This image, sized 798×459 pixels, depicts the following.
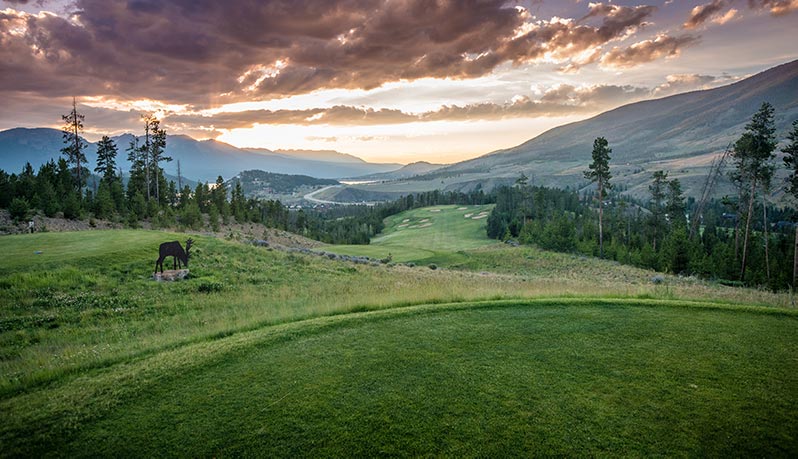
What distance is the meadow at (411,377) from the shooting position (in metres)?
4.99

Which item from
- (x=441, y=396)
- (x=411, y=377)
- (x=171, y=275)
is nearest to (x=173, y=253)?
(x=171, y=275)

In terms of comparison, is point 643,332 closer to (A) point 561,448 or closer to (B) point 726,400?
(B) point 726,400

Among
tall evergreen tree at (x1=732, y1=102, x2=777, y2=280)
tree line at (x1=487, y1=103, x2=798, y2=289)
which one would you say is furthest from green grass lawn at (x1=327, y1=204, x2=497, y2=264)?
tall evergreen tree at (x1=732, y1=102, x2=777, y2=280)

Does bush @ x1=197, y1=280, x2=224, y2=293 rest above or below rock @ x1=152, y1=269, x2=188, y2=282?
below

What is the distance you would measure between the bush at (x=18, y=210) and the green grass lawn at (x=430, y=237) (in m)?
30.3

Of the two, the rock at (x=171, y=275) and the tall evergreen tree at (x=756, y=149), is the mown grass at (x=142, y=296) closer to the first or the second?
the rock at (x=171, y=275)

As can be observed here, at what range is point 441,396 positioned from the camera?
5984 millimetres

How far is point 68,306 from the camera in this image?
14617 mm

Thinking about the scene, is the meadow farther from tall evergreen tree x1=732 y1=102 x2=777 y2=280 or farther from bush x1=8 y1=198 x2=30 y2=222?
tall evergreen tree x1=732 y1=102 x2=777 y2=280

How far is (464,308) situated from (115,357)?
29.0ft

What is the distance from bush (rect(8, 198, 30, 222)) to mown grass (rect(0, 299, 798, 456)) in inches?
1538

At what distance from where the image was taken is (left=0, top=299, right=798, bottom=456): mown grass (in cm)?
490

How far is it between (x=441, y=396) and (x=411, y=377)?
829 millimetres

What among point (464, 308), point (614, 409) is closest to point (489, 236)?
point (464, 308)
